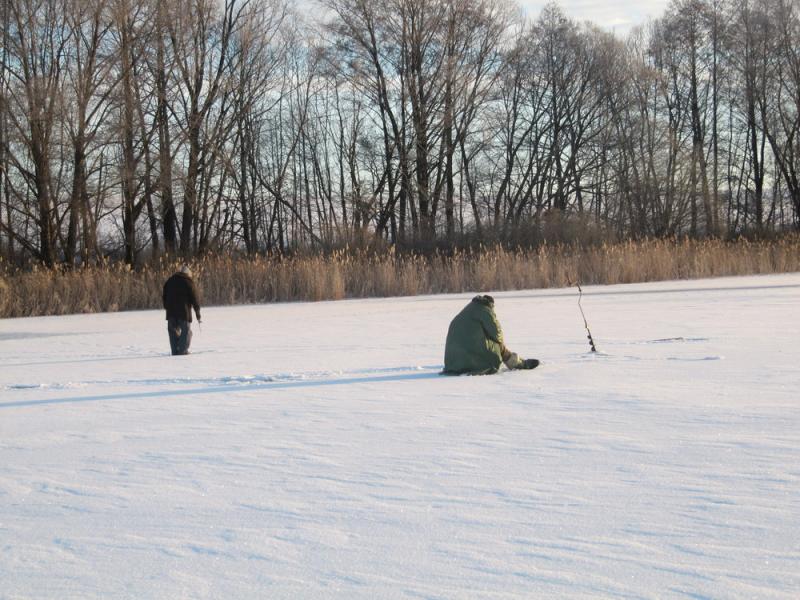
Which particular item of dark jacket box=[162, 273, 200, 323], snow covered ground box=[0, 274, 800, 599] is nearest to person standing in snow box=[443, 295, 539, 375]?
snow covered ground box=[0, 274, 800, 599]

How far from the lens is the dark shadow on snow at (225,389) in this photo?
7.50 metres

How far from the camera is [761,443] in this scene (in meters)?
4.91

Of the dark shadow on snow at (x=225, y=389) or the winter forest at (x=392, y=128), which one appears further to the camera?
the winter forest at (x=392, y=128)

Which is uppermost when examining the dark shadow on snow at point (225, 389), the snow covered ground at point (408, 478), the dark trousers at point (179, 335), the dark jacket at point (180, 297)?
the dark jacket at point (180, 297)

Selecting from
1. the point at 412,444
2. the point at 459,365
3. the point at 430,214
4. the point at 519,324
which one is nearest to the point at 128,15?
the point at 430,214

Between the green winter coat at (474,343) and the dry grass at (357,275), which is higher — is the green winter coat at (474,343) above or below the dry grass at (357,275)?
below

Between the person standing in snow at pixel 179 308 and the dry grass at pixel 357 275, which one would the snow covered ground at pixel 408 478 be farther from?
the dry grass at pixel 357 275

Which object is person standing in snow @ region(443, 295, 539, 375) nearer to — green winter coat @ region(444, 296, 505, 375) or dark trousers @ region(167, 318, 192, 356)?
green winter coat @ region(444, 296, 505, 375)

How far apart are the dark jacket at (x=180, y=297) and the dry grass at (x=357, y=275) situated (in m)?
8.29

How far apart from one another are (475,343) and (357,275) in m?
12.9

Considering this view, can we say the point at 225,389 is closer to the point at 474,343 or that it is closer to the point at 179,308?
the point at 474,343

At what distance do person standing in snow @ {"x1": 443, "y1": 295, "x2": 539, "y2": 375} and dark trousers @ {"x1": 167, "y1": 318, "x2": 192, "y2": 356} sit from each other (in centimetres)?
395

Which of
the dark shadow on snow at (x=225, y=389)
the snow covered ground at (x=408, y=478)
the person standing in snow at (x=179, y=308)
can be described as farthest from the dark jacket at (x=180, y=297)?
the dark shadow on snow at (x=225, y=389)

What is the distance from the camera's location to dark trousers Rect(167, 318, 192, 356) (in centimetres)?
1101
